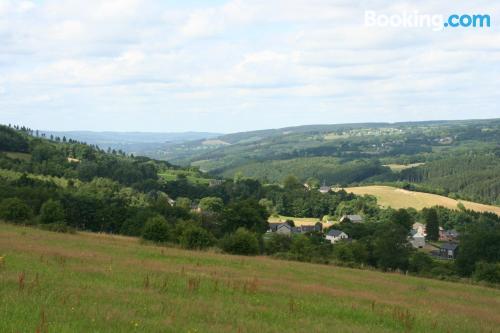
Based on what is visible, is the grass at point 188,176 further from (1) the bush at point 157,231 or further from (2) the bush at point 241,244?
(2) the bush at point 241,244

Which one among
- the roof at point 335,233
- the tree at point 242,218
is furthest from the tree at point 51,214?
the roof at point 335,233

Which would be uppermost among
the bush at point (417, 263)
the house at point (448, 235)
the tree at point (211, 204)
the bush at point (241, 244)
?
the bush at point (241, 244)

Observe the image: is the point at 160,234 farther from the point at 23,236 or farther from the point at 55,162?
the point at 55,162

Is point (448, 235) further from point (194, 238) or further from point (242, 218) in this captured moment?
point (194, 238)

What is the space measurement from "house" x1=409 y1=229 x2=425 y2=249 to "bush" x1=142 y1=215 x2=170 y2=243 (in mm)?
73459

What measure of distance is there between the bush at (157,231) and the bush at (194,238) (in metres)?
2.86

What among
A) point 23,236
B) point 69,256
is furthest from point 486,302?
point 23,236

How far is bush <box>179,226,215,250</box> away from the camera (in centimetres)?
3984

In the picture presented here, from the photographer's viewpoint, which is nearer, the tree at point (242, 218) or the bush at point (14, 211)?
the bush at point (14, 211)

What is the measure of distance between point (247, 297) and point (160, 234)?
1080 inches

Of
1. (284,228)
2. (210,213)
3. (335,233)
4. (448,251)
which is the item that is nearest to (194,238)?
(210,213)

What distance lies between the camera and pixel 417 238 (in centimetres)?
11394

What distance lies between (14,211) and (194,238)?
1548 centimetres

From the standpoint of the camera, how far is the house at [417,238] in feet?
361
